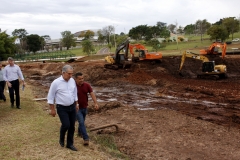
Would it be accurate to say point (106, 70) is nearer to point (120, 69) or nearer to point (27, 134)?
point (120, 69)

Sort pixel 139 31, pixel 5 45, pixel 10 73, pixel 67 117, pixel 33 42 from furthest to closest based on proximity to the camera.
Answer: pixel 33 42 < pixel 139 31 < pixel 5 45 < pixel 10 73 < pixel 67 117

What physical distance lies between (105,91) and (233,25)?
48603mm

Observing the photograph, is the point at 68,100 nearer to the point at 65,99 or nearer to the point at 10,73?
the point at 65,99

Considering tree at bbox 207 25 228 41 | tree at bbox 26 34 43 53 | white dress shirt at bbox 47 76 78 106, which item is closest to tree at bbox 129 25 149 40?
tree at bbox 207 25 228 41

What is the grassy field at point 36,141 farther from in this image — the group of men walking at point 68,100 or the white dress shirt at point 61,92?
the white dress shirt at point 61,92

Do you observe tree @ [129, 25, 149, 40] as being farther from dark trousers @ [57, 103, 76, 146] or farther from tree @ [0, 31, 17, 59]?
dark trousers @ [57, 103, 76, 146]

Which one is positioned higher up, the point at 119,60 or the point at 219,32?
the point at 219,32

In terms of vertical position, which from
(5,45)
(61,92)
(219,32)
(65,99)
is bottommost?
(65,99)

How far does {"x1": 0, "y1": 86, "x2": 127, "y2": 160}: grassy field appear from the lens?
586cm

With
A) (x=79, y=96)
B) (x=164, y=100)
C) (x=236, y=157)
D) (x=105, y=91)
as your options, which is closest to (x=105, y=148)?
(x=79, y=96)

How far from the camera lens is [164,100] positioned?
14125 mm

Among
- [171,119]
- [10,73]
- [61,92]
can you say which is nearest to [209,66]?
[171,119]

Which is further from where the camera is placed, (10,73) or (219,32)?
(219,32)

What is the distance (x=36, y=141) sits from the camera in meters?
6.75
